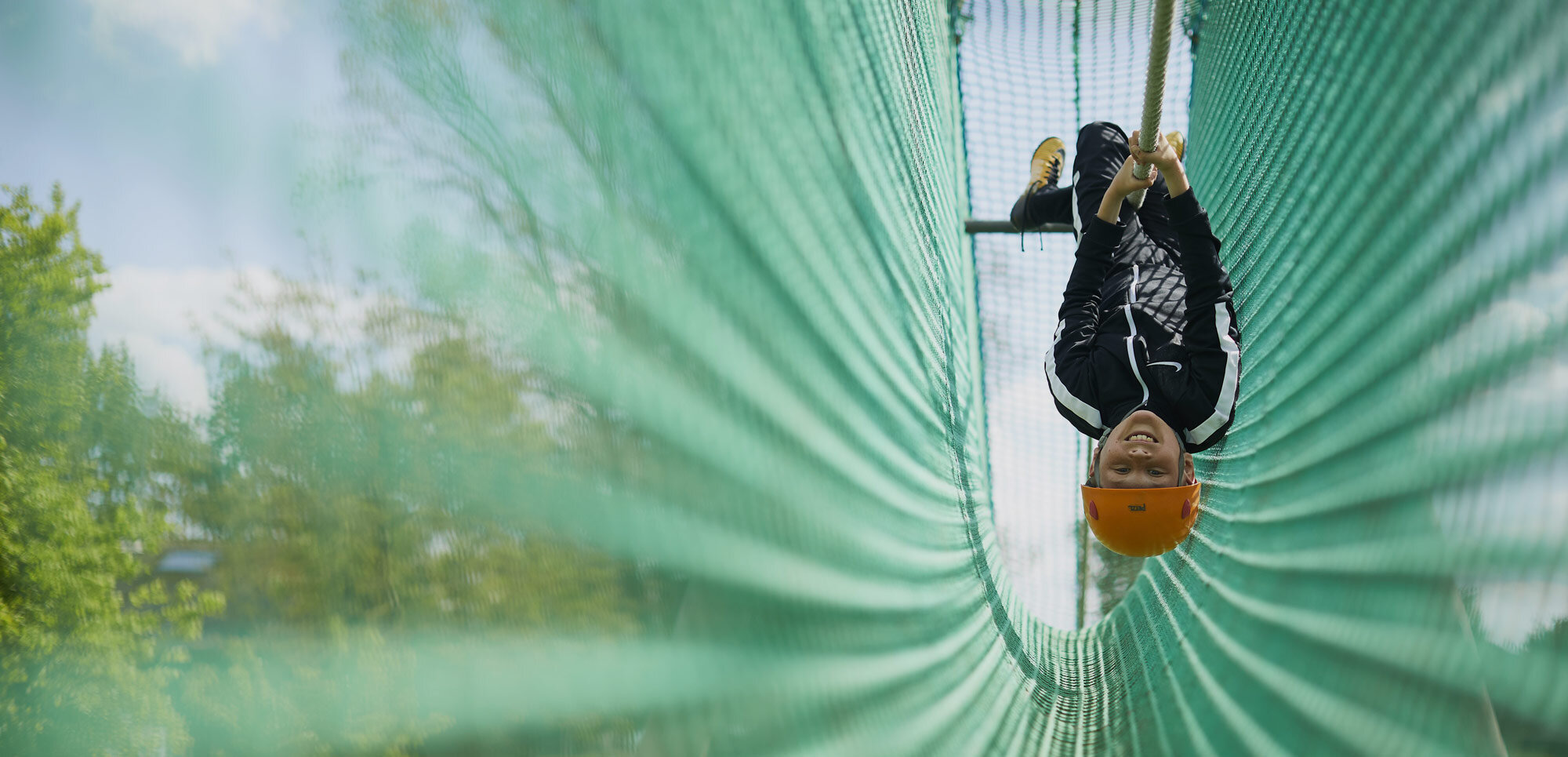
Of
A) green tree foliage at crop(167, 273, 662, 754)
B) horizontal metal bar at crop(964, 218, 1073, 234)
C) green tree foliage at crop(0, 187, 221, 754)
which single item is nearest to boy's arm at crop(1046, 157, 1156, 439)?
horizontal metal bar at crop(964, 218, 1073, 234)

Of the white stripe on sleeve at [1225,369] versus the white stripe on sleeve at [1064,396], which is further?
the white stripe on sleeve at [1064,396]

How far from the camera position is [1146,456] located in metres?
1.75

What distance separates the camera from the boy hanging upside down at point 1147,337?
1690mm

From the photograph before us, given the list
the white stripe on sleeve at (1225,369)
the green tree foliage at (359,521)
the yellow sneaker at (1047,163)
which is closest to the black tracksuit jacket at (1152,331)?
the white stripe on sleeve at (1225,369)

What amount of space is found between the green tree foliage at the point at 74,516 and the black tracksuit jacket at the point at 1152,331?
1629 mm

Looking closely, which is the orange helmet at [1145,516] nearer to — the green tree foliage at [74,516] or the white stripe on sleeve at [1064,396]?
the white stripe on sleeve at [1064,396]

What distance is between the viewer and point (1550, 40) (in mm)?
753

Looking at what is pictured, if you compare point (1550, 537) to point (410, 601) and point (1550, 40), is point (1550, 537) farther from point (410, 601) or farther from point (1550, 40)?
point (410, 601)

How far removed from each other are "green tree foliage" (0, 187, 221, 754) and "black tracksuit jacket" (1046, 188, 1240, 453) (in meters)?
1.63

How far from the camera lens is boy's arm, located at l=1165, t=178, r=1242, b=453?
1.68m

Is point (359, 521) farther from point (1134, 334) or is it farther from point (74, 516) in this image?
point (1134, 334)

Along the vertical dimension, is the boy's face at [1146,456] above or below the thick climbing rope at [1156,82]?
below

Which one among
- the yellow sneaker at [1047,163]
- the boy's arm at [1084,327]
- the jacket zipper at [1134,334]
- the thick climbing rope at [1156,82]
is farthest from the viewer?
the yellow sneaker at [1047,163]

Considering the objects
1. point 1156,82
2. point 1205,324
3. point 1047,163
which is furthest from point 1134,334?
point 1047,163
